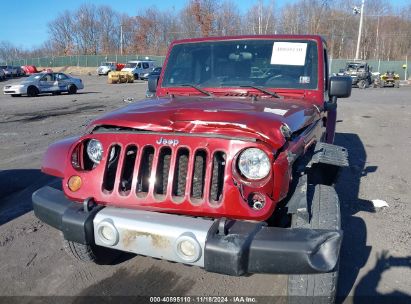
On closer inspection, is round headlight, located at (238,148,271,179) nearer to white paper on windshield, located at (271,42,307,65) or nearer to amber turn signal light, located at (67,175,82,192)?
amber turn signal light, located at (67,175,82,192)

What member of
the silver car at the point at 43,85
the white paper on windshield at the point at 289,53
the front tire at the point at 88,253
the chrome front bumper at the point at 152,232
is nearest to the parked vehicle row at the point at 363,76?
the silver car at the point at 43,85

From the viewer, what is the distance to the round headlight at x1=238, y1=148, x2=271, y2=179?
256 centimetres

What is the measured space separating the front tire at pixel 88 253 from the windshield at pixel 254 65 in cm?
192

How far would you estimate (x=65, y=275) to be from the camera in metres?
3.47

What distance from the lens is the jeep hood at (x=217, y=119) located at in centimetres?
257

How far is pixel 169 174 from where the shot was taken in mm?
2650

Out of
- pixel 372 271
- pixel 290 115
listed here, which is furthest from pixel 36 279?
pixel 372 271

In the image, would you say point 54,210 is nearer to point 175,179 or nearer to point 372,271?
point 175,179

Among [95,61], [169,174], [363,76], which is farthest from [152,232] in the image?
[95,61]

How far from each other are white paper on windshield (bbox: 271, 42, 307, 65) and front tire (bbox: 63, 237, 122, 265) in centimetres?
244

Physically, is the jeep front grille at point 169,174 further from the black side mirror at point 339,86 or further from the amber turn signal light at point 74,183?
the black side mirror at point 339,86

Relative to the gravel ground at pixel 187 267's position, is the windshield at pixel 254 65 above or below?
above

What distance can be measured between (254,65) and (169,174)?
6.45ft

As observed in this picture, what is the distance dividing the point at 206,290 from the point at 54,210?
132 cm
